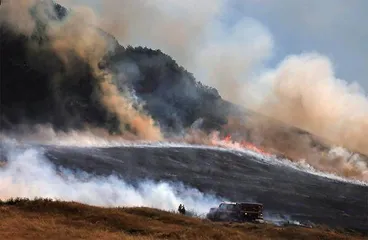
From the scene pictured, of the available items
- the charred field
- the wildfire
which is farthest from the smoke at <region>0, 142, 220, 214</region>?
the wildfire

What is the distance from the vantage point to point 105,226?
4025 centimetres

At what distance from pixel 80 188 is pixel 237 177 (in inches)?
1918

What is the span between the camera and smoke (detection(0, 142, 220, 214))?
198 ft

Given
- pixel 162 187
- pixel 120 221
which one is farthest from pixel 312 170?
pixel 120 221

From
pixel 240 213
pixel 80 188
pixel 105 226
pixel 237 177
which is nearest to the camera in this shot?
pixel 105 226

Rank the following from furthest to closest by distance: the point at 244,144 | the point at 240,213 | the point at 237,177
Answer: the point at 244,144
the point at 237,177
the point at 240,213

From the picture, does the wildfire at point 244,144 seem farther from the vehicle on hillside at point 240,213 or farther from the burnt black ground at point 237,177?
the vehicle on hillside at point 240,213

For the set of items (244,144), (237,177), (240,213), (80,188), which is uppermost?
(244,144)

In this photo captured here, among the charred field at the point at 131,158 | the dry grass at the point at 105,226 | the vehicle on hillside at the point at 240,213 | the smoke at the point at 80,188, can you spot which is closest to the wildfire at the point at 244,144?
the charred field at the point at 131,158

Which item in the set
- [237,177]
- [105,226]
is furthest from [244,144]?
[105,226]

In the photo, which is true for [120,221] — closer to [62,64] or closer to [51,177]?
[51,177]

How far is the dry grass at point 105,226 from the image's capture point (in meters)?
35.3

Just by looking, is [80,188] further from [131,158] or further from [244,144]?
[244,144]

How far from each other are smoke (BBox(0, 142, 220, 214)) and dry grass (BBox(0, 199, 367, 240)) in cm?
1388
